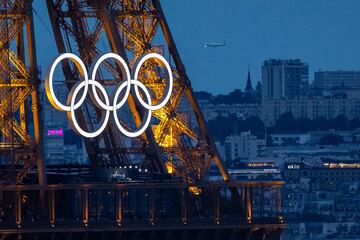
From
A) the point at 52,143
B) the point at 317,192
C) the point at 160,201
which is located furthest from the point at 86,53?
the point at 317,192

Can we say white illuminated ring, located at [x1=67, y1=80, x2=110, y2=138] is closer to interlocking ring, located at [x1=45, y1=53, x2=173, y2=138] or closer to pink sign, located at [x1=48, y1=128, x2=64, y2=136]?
interlocking ring, located at [x1=45, y1=53, x2=173, y2=138]

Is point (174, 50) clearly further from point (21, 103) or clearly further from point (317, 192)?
point (317, 192)

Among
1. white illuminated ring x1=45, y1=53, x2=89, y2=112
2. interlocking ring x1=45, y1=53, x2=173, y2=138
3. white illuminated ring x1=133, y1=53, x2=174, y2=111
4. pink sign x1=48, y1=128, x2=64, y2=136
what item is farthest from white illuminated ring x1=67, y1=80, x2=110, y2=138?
pink sign x1=48, y1=128, x2=64, y2=136

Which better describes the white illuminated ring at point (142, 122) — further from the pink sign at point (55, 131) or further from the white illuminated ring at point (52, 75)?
the pink sign at point (55, 131)

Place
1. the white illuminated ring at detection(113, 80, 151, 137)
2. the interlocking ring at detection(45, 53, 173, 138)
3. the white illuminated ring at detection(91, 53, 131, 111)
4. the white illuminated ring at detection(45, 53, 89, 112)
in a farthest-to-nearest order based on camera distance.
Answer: the white illuminated ring at detection(113, 80, 151, 137)
the white illuminated ring at detection(91, 53, 131, 111)
the interlocking ring at detection(45, 53, 173, 138)
the white illuminated ring at detection(45, 53, 89, 112)

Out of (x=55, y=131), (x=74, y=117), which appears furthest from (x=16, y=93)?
(x=55, y=131)

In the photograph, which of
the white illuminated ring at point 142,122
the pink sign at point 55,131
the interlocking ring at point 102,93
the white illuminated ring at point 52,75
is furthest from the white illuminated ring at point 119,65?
the pink sign at point 55,131
